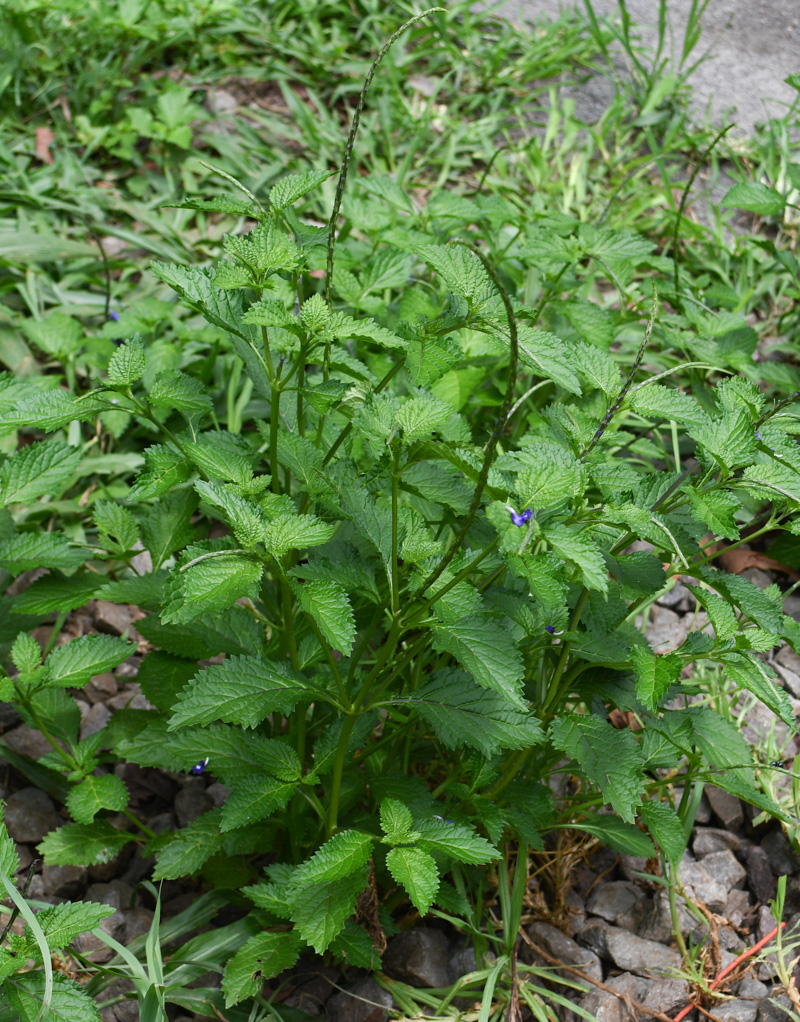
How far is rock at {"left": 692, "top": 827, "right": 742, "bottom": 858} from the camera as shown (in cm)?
193

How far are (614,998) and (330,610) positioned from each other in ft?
3.30

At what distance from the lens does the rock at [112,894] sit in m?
1.80

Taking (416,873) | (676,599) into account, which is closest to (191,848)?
(416,873)

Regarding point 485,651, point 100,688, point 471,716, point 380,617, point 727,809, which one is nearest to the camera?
point 485,651

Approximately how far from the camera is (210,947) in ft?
5.26

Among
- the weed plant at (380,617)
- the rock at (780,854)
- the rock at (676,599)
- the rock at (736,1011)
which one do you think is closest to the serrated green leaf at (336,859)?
the weed plant at (380,617)

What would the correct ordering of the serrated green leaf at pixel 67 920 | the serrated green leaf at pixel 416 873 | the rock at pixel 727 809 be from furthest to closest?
1. the rock at pixel 727 809
2. the serrated green leaf at pixel 67 920
3. the serrated green leaf at pixel 416 873

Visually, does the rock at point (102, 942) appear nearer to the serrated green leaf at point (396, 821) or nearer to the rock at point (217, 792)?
the rock at point (217, 792)

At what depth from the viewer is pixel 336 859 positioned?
130cm

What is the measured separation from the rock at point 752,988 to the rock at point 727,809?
1.07ft

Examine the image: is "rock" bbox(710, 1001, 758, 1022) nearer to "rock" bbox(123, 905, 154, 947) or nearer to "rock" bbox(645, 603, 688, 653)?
"rock" bbox(645, 603, 688, 653)

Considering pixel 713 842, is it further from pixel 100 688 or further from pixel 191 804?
pixel 100 688

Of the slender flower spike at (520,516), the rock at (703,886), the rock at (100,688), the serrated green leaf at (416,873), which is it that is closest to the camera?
the slender flower spike at (520,516)

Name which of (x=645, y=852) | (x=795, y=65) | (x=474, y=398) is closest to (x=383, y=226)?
(x=474, y=398)
